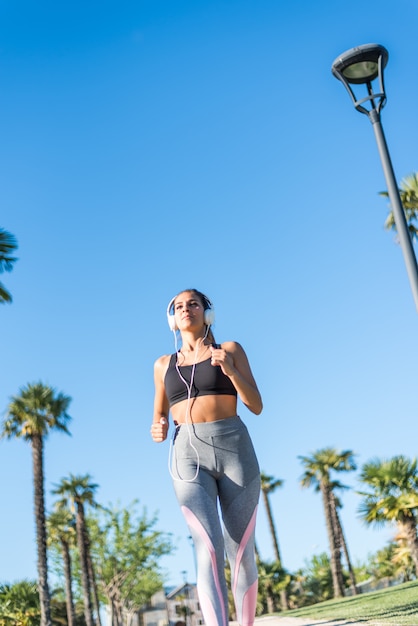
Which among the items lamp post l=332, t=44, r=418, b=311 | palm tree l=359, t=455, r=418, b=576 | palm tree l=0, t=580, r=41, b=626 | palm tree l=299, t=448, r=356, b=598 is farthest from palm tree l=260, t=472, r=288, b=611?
lamp post l=332, t=44, r=418, b=311

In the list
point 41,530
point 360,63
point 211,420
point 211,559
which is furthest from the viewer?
point 41,530

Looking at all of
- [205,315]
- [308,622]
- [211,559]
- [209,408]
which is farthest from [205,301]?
[308,622]

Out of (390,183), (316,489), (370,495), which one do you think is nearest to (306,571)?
(316,489)

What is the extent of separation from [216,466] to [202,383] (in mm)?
494

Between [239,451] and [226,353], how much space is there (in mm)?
557

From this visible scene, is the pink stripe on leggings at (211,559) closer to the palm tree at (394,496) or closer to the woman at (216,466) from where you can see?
the woman at (216,466)

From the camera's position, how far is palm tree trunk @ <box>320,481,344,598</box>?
1791 inches

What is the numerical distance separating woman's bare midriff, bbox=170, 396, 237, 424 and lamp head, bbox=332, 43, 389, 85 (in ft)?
12.9

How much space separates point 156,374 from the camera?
4.38 m

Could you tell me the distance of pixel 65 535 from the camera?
1980 inches

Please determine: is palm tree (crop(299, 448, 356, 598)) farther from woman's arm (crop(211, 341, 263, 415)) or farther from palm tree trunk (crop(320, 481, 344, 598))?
woman's arm (crop(211, 341, 263, 415))

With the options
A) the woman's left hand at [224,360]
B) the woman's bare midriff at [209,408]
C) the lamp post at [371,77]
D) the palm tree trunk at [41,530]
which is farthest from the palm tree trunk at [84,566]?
the woman's left hand at [224,360]

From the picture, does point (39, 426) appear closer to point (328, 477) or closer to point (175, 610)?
point (328, 477)

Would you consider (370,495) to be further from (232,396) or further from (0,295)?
Result: (232,396)
